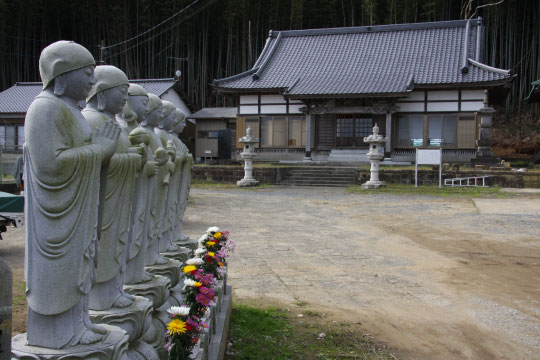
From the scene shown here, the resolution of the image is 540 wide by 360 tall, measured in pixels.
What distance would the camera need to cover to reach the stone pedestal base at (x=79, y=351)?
1969 mm

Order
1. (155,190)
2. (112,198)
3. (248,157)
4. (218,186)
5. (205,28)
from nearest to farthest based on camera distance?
(112,198)
(155,190)
(248,157)
(218,186)
(205,28)

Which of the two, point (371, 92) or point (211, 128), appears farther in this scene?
point (211, 128)

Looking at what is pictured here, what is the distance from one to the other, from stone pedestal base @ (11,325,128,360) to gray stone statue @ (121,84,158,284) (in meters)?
0.78

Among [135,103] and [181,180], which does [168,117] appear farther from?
[135,103]

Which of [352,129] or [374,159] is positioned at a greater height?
[352,129]

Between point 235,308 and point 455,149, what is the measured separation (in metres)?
19.1

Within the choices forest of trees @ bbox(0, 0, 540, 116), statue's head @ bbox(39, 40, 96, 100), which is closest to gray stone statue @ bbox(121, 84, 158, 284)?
statue's head @ bbox(39, 40, 96, 100)

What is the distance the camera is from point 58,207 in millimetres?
2037

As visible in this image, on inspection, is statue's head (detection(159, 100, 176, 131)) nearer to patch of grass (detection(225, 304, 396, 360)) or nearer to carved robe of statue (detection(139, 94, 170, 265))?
carved robe of statue (detection(139, 94, 170, 265))

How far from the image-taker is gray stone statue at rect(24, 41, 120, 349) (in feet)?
6.65

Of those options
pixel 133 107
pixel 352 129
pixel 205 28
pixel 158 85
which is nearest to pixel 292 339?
pixel 133 107

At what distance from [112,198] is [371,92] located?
1930cm

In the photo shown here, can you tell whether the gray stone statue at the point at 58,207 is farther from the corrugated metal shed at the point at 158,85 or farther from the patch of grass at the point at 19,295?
the corrugated metal shed at the point at 158,85

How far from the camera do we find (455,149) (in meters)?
21.3
